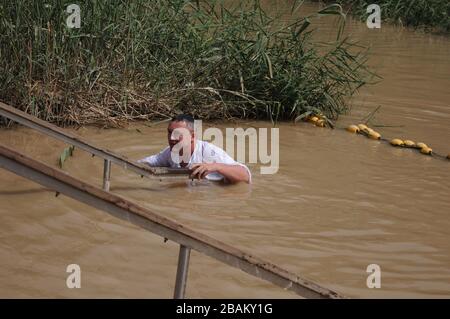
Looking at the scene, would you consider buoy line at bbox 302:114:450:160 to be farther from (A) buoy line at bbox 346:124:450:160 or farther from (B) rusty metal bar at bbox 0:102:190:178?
(B) rusty metal bar at bbox 0:102:190:178

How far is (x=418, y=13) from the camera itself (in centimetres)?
1528

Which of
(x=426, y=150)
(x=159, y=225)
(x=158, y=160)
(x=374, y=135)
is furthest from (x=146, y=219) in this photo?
(x=374, y=135)

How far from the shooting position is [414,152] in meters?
7.64

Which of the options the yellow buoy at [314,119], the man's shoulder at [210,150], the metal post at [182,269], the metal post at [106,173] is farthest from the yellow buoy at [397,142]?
the metal post at [182,269]

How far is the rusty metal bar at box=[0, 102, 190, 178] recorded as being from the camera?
5.35 metres

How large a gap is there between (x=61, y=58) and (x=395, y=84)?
4.91 meters

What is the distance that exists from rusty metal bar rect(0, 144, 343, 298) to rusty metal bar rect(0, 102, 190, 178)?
2221mm

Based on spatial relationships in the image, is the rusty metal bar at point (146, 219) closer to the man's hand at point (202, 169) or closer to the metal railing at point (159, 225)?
the metal railing at point (159, 225)

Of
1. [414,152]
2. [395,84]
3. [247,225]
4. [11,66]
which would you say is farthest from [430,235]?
[395,84]

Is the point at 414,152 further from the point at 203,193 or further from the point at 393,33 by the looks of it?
the point at 393,33

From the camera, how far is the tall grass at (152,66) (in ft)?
23.3

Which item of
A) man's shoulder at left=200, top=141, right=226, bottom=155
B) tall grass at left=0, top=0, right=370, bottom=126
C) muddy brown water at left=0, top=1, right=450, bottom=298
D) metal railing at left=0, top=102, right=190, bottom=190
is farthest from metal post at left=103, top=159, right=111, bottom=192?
tall grass at left=0, top=0, right=370, bottom=126

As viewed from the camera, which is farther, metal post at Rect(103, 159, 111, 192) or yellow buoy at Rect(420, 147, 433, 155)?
yellow buoy at Rect(420, 147, 433, 155)
